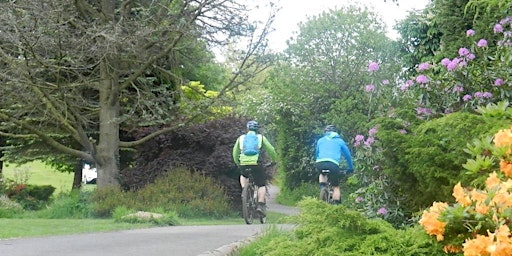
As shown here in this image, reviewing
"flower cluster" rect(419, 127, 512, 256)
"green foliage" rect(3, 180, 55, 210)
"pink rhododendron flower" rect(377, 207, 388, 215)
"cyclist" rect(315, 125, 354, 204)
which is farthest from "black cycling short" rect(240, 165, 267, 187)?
"green foliage" rect(3, 180, 55, 210)

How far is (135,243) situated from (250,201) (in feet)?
16.0

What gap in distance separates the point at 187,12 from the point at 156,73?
4134 millimetres

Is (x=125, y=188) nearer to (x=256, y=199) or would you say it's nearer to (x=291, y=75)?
(x=256, y=199)

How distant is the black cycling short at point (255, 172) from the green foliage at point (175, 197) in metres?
2.88

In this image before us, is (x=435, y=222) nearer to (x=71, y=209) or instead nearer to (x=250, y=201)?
(x=250, y=201)

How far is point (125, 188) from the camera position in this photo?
1823cm

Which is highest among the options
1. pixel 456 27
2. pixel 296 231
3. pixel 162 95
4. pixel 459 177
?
pixel 456 27

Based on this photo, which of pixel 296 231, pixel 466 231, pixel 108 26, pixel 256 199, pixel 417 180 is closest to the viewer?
pixel 466 231

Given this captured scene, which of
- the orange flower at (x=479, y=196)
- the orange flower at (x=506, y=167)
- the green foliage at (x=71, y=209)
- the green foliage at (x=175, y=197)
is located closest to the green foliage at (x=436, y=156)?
the orange flower at (x=506, y=167)

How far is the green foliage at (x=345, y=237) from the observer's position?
3919 mm

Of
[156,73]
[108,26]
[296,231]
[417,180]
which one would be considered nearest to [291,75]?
[156,73]

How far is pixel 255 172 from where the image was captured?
12.7 meters

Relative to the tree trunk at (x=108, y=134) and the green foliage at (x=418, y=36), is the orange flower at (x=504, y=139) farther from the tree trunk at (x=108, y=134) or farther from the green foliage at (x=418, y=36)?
the green foliage at (x=418, y=36)

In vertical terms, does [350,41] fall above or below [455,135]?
above
